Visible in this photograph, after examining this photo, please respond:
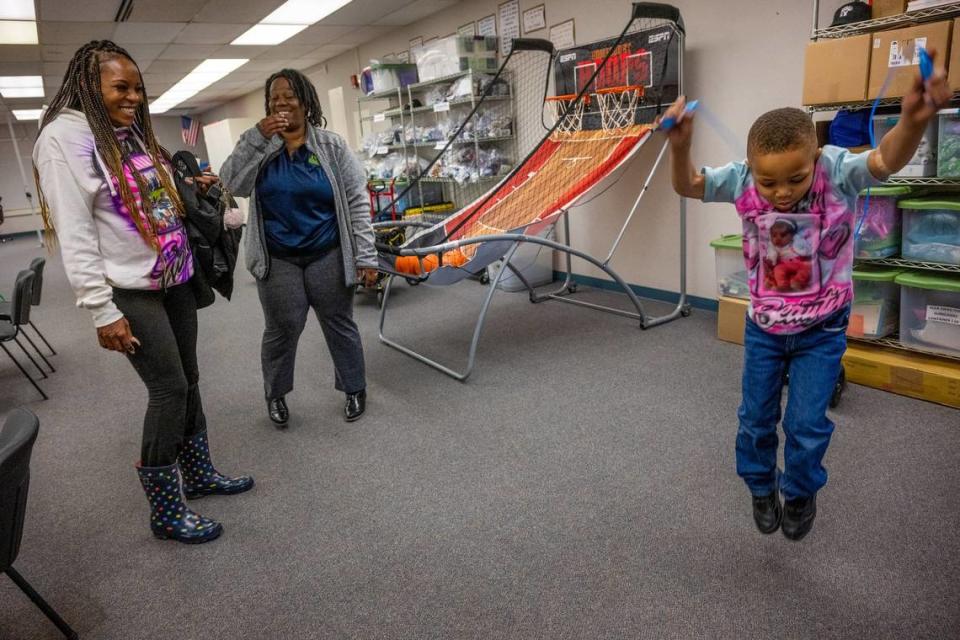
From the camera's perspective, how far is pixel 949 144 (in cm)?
227

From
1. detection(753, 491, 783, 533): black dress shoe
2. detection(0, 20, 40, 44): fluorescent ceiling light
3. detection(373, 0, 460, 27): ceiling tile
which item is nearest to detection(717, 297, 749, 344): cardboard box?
detection(753, 491, 783, 533): black dress shoe

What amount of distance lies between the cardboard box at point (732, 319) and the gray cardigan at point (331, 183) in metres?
1.93

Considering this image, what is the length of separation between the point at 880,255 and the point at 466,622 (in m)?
2.26

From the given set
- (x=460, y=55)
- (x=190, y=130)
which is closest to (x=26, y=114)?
(x=190, y=130)

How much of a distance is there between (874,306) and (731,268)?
72 cm

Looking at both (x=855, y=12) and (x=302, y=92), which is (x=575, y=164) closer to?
(x=855, y=12)

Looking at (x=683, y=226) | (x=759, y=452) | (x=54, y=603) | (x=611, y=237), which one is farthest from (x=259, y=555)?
(x=611, y=237)

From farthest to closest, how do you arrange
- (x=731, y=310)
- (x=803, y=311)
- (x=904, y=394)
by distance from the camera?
(x=731, y=310) < (x=904, y=394) < (x=803, y=311)

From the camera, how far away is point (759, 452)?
1592 millimetres

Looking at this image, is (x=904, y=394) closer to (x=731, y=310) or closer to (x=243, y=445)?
(x=731, y=310)

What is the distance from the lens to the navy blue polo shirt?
2.26 meters

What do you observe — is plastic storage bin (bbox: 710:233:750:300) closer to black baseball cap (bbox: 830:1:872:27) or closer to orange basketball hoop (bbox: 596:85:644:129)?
orange basketball hoop (bbox: 596:85:644:129)

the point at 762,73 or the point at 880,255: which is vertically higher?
the point at 762,73

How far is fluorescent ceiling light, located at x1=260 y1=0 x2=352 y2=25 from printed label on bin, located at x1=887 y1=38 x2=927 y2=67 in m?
4.11
